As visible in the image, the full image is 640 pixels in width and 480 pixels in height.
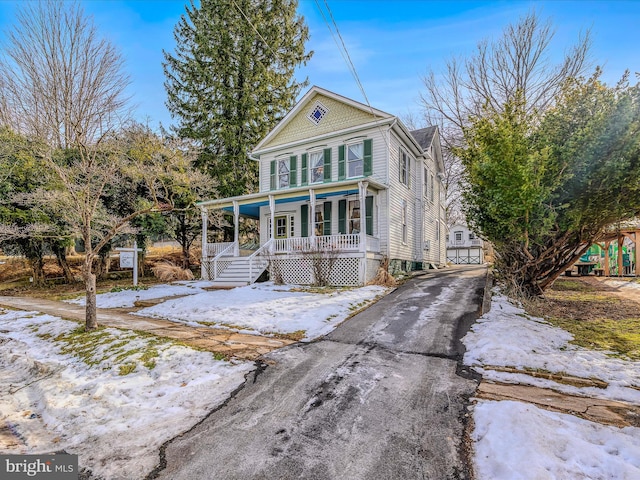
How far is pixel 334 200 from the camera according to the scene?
582 inches

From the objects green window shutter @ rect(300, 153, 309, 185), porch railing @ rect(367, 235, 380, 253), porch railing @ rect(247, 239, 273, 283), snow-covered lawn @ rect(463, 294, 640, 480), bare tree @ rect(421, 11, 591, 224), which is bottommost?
snow-covered lawn @ rect(463, 294, 640, 480)

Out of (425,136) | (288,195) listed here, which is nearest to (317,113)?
(288,195)

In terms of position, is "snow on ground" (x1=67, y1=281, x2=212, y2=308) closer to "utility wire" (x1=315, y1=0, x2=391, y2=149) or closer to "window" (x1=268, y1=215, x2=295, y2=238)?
"window" (x1=268, y1=215, x2=295, y2=238)

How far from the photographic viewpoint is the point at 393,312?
783 cm

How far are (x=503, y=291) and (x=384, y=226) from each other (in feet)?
17.7

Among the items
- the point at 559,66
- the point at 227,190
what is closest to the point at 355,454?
the point at 227,190

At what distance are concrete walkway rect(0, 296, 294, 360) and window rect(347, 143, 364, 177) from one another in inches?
384

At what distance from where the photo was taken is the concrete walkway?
→ 17.9 feet

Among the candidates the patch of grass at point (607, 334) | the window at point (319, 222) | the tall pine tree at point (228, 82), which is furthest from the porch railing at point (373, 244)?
the tall pine tree at point (228, 82)

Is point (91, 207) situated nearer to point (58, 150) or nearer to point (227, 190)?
point (58, 150)

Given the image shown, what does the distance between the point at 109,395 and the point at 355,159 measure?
12.6 m

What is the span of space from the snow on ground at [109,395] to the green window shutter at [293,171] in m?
11.1

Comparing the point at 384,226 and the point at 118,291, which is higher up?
the point at 384,226

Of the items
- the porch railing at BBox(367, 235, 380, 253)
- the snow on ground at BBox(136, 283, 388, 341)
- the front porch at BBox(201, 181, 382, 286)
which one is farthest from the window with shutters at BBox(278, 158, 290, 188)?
the snow on ground at BBox(136, 283, 388, 341)
